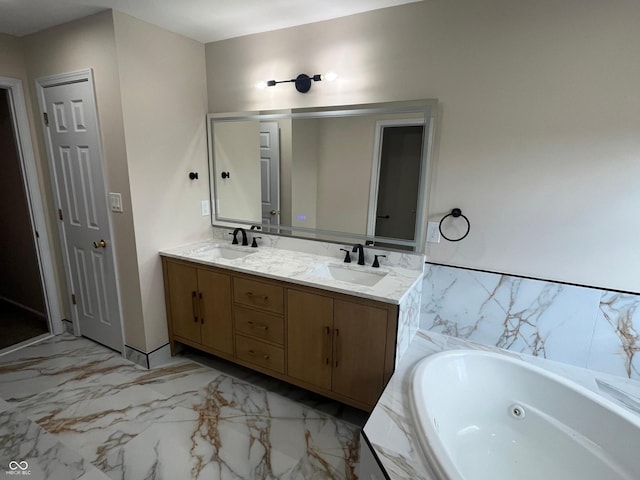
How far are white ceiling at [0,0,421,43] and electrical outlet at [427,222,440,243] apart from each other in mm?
1271

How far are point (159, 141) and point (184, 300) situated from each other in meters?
1.16

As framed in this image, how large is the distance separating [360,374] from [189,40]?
261 cm

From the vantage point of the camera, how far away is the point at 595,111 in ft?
5.23

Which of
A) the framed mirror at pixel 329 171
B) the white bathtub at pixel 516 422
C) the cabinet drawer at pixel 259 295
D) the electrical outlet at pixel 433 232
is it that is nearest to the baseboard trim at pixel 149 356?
the cabinet drawer at pixel 259 295

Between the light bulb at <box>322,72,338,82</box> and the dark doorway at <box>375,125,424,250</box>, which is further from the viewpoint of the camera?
the light bulb at <box>322,72,338,82</box>

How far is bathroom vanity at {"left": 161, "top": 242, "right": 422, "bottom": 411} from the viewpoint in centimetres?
178

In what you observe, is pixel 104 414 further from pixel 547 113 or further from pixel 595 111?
pixel 595 111

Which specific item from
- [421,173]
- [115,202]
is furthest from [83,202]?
[421,173]

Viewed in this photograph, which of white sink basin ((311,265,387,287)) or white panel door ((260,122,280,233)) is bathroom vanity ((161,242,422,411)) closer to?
white sink basin ((311,265,387,287))

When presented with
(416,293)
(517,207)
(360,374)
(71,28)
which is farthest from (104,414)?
(517,207)

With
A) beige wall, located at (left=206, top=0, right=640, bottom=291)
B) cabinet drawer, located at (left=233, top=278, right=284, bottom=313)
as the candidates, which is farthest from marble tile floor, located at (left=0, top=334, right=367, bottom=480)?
beige wall, located at (left=206, top=0, right=640, bottom=291)

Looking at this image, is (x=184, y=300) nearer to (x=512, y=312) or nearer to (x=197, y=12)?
(x=197, y=12)

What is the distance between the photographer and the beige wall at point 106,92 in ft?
6.91

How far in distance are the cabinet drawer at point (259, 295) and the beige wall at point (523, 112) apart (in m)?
1.01
